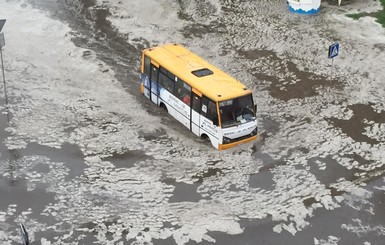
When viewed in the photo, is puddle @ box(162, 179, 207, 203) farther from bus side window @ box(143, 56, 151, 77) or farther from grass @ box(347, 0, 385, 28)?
grass @ box(347, 0, 385, 28)

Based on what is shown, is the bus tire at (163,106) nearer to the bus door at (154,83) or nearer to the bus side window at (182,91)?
the bus door at (154,83)

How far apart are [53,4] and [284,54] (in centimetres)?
1375

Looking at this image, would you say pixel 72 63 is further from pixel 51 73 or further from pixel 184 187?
Result: pixel 184 187

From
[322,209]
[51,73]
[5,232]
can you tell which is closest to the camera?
[5,232]

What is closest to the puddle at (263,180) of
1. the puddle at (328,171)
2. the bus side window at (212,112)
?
the puddle at (328,171)

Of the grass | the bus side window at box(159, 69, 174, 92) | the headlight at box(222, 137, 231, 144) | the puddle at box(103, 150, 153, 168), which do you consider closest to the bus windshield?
the headlight at box(222, 137, 231, 144)

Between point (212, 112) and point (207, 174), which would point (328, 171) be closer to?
point (207, 174)

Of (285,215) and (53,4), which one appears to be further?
(53,4)

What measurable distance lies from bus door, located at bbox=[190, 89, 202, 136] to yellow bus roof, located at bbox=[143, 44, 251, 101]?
0.84ft

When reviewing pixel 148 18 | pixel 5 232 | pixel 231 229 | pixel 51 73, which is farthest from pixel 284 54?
pixel 5 232

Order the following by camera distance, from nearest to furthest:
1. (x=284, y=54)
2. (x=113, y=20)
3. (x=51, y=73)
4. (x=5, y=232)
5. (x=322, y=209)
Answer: (x=5, y=232)
(x=322, y=209)
(x=51, y=73)
(x=284, y=54)
(x=113, y=20)

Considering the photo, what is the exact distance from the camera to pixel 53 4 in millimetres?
34188

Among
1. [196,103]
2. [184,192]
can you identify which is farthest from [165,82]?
[184,192]

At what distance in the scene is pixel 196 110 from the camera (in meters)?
21.6
